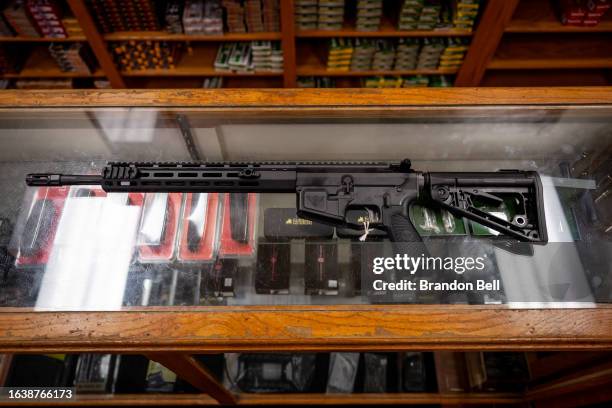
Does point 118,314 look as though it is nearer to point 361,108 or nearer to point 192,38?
point 361,108

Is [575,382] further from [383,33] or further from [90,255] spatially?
[383,33]

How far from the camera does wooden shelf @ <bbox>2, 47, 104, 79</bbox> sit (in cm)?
229

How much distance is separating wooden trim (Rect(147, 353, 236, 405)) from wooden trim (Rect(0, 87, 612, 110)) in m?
0.71

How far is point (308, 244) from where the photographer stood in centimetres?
107

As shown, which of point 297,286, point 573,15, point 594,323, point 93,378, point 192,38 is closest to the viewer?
point 594,323

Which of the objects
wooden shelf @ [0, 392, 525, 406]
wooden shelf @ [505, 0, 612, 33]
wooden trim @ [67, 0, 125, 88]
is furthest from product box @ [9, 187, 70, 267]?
wooden shelf @ [505, 0, 612, 33]

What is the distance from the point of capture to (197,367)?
110 cm

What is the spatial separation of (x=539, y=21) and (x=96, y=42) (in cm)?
230

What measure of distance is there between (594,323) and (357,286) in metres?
0.52

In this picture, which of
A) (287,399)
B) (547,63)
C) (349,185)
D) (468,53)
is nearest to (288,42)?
(468,53)

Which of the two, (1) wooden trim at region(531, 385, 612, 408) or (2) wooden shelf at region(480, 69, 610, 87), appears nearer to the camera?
(1) wooden trim at region(531, 385, 612, 408)

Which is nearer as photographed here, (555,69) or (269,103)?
(269,103)

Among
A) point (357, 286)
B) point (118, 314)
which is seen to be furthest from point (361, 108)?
point (118, 314)

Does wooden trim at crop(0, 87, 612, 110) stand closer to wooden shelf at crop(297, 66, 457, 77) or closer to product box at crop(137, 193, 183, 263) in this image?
product box at crop(137, 193, 183, 263)
